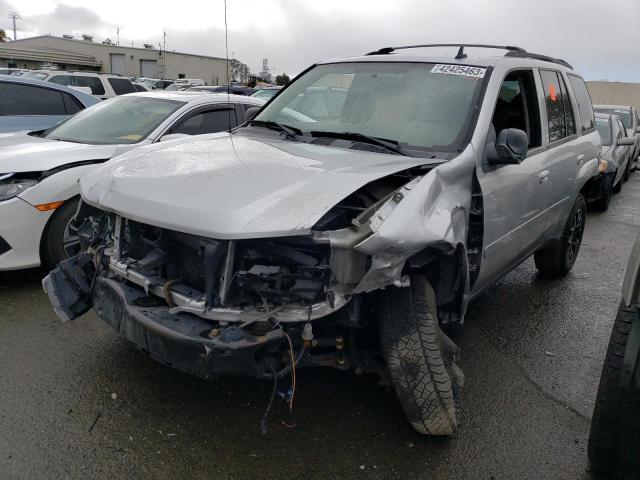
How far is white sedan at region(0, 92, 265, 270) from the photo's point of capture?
416cm

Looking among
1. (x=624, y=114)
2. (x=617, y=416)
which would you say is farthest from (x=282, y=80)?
(x=617, y=416)

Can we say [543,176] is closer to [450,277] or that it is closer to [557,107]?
[557,107]

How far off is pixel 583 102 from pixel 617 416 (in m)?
3.66

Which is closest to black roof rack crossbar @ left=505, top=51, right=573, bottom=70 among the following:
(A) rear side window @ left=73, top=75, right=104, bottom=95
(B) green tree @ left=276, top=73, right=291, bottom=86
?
(A) rear side window @ left=73, top=75, right=104, bottom=95

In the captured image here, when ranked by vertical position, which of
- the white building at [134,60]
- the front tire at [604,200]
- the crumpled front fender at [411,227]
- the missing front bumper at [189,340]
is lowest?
the front tire at [604,200]

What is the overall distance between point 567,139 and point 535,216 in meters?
0.94

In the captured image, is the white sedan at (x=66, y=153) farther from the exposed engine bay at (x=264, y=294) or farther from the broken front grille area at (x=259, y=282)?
the broken front grille area at (x=259, y=282)

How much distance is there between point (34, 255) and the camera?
4293mm

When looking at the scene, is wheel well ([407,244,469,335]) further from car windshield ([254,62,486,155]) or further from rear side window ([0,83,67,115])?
rear side window ([0,83,67,115])

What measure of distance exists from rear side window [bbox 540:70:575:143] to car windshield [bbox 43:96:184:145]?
132 inches

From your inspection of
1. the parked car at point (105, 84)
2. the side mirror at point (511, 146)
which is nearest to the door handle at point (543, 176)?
the side mirror at point (511, 146)

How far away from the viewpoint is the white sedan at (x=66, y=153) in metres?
4.16

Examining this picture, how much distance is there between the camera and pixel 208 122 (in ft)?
18.6

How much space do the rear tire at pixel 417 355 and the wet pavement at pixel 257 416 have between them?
21 cm
